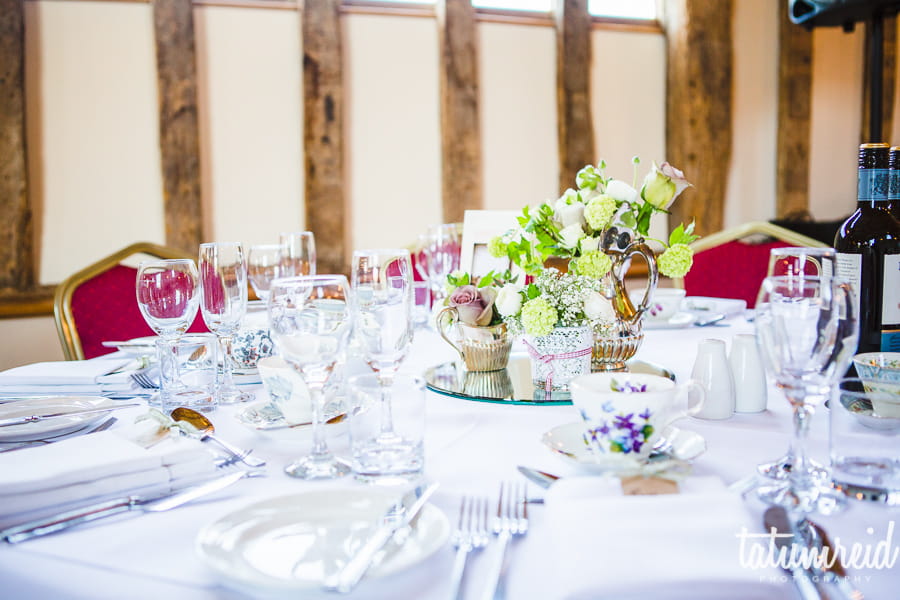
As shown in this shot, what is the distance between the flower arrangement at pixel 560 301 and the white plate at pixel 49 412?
578 mm

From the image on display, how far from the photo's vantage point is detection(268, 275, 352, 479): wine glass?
774 mm

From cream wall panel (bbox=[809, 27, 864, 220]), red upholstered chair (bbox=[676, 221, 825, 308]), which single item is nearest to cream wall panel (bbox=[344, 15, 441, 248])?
red upholstered chair (bbox=[676, 221, 825, 308])

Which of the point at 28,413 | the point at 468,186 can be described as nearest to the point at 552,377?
the point at 28,413

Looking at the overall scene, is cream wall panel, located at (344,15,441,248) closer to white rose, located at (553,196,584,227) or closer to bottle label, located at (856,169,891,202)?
white rose, located at (553,196,584,227)

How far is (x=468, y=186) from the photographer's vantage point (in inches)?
142

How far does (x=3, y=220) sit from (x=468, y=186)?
206 centimetres

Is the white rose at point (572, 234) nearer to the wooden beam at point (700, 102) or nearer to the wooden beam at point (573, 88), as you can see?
the wooden beam at point (573, 88)

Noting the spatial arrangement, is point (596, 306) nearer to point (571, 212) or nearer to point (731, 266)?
point (571, 212)

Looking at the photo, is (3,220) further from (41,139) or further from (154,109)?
(154,109)

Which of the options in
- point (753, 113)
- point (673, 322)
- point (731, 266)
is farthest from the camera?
point (753, 113)

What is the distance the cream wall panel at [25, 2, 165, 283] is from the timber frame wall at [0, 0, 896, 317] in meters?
0.08

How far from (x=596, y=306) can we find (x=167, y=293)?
24.5 inches

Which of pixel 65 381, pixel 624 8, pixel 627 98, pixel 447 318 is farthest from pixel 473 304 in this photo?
pixel 624 8

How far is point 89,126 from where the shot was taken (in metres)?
3.16
